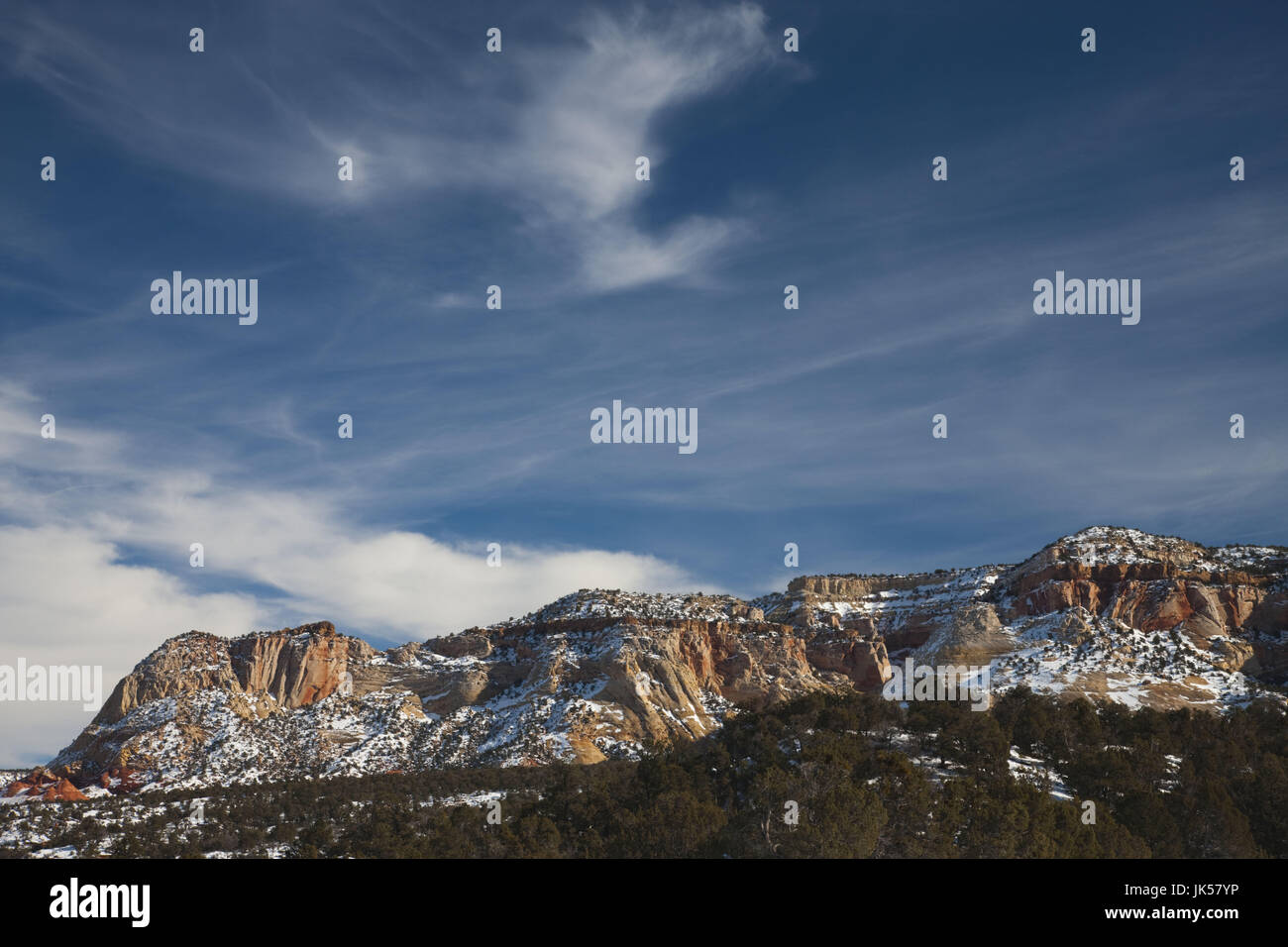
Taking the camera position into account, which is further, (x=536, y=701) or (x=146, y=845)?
(x=536, y=701)

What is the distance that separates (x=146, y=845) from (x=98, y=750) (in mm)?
80955

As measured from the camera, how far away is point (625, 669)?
456ft

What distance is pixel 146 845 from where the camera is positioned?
208ft

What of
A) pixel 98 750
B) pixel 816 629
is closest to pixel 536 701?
pixel 98 750

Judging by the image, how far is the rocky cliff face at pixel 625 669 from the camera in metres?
124

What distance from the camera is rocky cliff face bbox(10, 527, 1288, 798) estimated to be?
124m

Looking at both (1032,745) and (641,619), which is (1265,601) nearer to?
(641,619)
